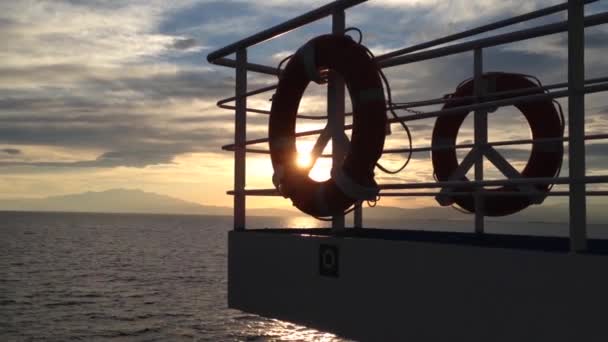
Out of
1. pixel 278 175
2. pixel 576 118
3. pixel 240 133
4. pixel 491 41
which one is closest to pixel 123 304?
pixel 240 133

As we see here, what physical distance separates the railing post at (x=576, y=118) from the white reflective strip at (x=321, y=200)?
1.45 m

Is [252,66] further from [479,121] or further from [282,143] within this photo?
[479,121]

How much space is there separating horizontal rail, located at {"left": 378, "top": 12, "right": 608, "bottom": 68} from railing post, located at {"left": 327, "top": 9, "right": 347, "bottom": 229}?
1.18 ft

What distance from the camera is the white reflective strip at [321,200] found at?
349 centimetres

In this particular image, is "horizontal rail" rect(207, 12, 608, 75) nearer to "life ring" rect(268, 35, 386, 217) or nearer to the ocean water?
"life ring" rect(268, 35, 386, 217)

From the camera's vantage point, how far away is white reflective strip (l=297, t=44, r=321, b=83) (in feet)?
11.7

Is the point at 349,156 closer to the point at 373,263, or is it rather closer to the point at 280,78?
the point at 373,263

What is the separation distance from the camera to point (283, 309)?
153 inches

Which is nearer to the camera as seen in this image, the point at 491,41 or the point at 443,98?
the point at 491,41

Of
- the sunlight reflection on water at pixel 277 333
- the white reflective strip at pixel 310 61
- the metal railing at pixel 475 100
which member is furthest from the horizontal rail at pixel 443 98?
the sunlight reflection on water at pixel 277 333

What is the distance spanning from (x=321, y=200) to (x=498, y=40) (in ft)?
4.34

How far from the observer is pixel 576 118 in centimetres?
235

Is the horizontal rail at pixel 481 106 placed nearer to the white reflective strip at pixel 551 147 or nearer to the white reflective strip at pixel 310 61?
the white reflective strip at pixel 310 61

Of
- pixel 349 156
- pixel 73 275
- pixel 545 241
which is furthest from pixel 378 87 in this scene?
pixel 73 275
